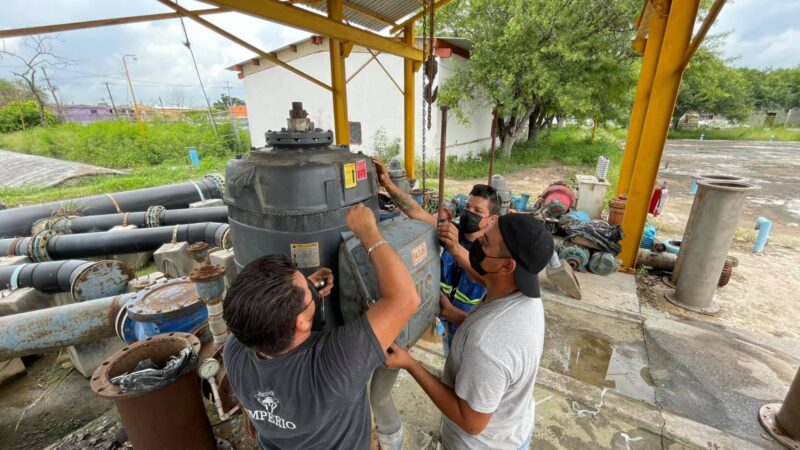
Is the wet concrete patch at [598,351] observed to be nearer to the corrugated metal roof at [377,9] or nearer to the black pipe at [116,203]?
the corrugated metal roof at [377,9]

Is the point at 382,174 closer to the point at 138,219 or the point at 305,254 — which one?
the point at 305,254

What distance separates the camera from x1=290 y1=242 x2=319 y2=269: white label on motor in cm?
169

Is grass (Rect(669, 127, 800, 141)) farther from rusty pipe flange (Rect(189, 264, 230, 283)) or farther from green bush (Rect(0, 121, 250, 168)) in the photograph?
rusty pipe flange (Rect(189, 264, 230, 283))

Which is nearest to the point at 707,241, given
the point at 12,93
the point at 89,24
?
the point at 89,24

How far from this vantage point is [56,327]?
2709 mm

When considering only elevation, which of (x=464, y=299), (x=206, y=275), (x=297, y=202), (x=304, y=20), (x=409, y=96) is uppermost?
(x=304, y=20)

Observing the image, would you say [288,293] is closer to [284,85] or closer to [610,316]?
[610,316]

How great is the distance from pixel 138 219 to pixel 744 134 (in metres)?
40.6

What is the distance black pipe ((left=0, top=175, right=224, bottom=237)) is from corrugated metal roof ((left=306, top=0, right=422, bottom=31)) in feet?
13.1

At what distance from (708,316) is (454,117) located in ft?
37.5

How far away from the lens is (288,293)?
3.47 ft

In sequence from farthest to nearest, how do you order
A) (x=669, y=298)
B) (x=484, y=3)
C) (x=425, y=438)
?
(x=484, y=3)
(x=669, y=298)
(x=425, y=438)

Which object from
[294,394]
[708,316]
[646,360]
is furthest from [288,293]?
[708,316]

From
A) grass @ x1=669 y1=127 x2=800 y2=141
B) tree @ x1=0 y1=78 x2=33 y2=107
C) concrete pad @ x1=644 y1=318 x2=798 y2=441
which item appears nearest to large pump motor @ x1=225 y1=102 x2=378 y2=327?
concrete pad @ x1=644 y1=318 x2=798 y2=441
